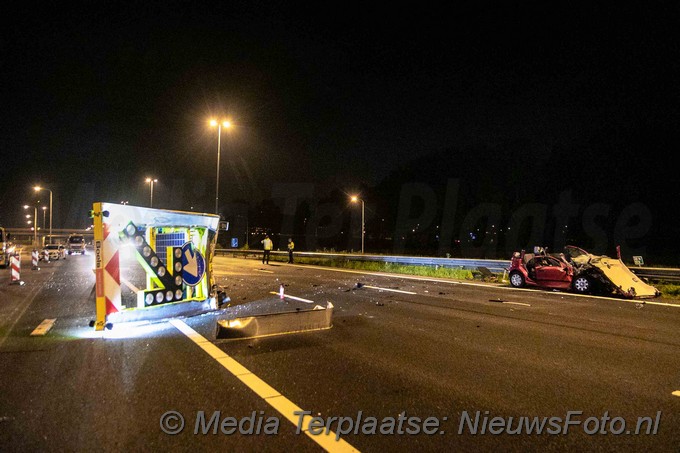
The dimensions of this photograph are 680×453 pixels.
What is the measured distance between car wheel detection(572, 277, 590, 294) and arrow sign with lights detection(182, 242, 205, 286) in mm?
11527

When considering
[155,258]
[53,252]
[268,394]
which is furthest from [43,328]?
[53,252]

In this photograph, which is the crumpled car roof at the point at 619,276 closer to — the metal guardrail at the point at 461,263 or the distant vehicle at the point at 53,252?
the metal guardrail at the point at 461,263

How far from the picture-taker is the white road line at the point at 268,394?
370cm

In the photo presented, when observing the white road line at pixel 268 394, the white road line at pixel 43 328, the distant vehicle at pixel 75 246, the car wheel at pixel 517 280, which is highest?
the car wheel at pixel 517 280

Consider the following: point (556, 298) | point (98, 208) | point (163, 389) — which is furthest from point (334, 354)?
point (556, 298)

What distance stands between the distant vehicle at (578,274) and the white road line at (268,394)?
12001mm

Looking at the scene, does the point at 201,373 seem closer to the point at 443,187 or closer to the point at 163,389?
the point at 163,389

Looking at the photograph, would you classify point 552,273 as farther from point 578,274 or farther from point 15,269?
point 15,269

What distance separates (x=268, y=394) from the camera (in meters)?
4.78

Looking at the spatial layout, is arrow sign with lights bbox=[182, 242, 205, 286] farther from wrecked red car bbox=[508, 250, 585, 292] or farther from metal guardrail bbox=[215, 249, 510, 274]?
metal guardrail bbox=[215, 249, 510, 274]

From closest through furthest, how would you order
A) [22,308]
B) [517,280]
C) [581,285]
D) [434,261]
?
[22,308], [581,285], [517,280], [434,261]

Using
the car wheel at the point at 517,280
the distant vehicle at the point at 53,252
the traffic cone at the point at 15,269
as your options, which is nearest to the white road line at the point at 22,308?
the traffic cone at the point at 15,269

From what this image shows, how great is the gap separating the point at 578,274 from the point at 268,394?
12.9 meters

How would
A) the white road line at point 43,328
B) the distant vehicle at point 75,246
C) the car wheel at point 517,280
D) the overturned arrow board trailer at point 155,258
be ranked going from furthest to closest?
1. the distant vehicle at point 75,246
2. the car wheel at point 517,280
3. the white road line at point 43,328
4. the overturned arrow board trailer at point 155,258
